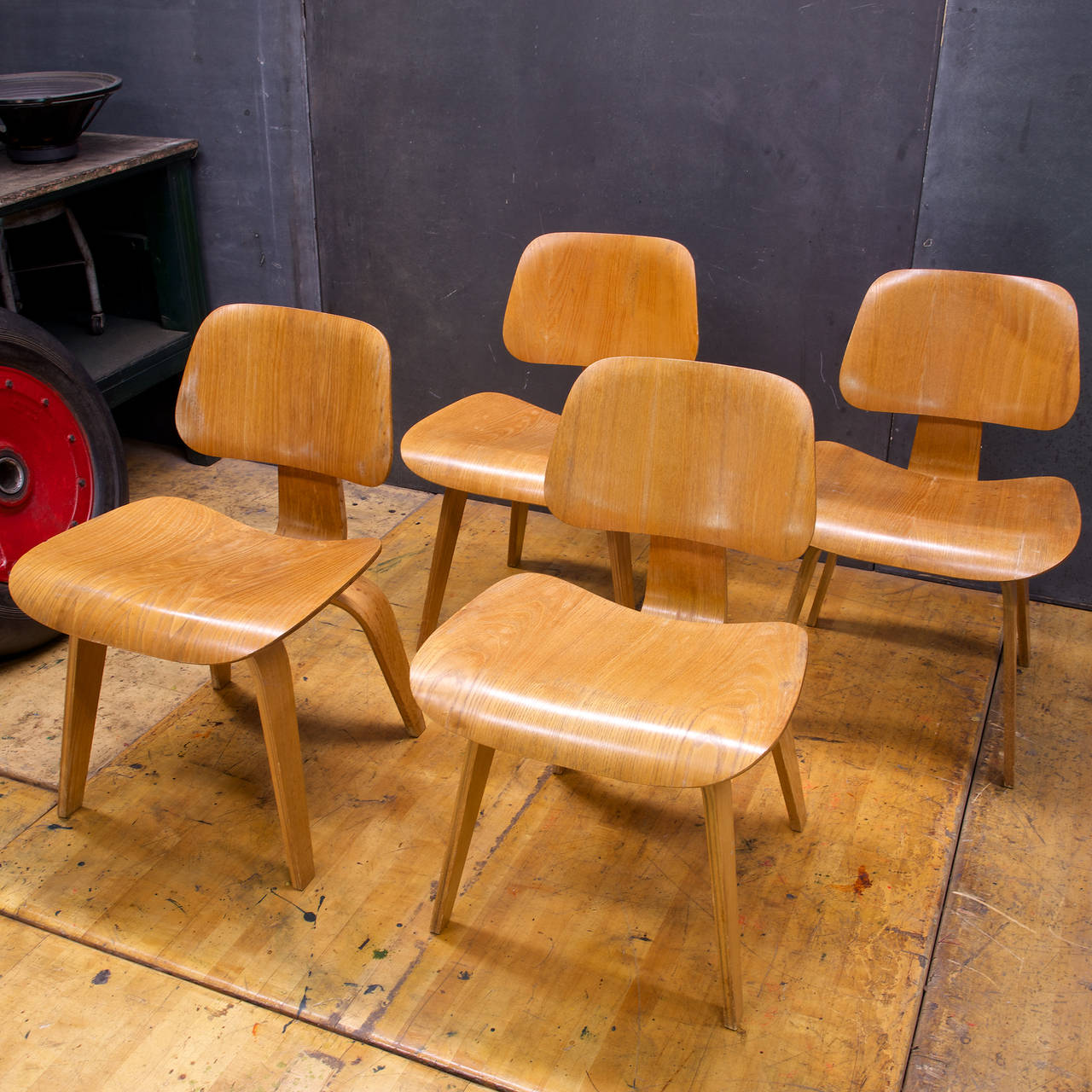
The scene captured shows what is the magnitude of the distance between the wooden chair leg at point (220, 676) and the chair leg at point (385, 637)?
0.41 metres

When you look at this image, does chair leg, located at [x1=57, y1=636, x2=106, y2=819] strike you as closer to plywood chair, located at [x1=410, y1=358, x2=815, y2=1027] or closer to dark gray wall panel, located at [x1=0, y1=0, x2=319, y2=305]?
plywood chair, located at [x1=410, y1=358, x2=815, y2=1027]

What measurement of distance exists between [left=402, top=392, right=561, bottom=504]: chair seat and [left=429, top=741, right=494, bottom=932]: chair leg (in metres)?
0.65

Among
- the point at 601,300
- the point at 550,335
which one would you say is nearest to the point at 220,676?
the point at 550,335

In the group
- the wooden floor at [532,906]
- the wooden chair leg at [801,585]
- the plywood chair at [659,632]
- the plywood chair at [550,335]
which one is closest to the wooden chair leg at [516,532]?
the plywood chair at [550,335]

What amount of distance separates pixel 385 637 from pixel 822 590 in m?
1.09

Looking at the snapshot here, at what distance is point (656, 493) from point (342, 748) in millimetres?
894

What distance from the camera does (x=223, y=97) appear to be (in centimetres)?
322

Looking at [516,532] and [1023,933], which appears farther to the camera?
[516,532]

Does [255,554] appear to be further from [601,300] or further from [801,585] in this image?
[801,585]

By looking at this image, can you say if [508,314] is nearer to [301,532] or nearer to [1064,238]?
[301,532]

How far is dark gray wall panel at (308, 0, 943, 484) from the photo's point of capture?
265 cm

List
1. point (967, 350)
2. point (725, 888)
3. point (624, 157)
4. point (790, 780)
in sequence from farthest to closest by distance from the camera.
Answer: point (624, 157), point (967, 350), point (790, 780), point (725, 888)

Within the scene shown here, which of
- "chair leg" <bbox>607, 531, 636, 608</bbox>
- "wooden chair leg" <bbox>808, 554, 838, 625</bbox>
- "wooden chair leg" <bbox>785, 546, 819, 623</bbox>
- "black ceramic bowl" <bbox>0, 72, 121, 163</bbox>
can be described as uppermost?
"black ceramic bowl" <bbox>0, 72, 121, 163</bbox>

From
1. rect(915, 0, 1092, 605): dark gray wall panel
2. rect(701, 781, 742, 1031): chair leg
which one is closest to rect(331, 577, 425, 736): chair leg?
rect(701, 781, 742, 1031): chair leg
